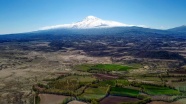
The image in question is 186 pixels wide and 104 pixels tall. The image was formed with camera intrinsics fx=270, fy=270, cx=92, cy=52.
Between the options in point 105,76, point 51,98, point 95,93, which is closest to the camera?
point 51,98

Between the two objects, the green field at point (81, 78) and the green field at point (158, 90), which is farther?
the green field at point (81, 78)

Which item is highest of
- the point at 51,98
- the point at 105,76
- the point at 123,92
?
the point at 123,92

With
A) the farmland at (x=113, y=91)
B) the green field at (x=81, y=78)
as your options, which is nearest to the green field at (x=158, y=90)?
the farmland at (x=113, y=91)

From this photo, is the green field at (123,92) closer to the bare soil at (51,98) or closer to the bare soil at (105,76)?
the bare soil at (51,98)

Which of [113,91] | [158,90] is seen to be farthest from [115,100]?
[158,90]

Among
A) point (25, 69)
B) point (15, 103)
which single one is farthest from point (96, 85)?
point (25, 69)

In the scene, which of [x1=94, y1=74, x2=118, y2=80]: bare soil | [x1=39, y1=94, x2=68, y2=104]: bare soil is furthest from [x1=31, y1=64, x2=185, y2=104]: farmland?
[x1=94, y1=74, x2=118, y2=80]: bare soil

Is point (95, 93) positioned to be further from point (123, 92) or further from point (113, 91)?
point (123, 92)

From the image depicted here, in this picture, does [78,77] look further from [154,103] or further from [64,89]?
[154,103]
